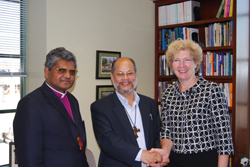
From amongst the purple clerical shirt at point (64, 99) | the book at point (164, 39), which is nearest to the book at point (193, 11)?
the book at point (164, 39)

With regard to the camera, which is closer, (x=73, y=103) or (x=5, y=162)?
(x=73, y=103)

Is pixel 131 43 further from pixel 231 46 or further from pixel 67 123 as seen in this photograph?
pixel 67 123

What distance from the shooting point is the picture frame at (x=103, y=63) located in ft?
11.2

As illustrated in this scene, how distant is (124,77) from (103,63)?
135 centimetres

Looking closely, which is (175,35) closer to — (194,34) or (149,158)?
(194,34)

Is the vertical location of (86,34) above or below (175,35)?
below

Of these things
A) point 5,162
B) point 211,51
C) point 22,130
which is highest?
point 211,51

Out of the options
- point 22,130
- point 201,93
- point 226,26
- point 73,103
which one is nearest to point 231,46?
point 226,26

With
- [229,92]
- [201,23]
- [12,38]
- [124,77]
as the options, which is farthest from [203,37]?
[12,38]

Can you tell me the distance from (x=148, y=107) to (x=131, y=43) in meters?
1.78

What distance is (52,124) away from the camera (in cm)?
185

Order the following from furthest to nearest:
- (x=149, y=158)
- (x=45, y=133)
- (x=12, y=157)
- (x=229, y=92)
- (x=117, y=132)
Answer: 1. (x=229, y=92)
2. (x=12, y=157)
3. (x=117, y=132)
4. (x=149, y=158)
5. (x=45, y=133)

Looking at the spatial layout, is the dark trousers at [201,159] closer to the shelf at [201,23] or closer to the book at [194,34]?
the shelf at [201,23]

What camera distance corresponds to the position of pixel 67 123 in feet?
6.42
